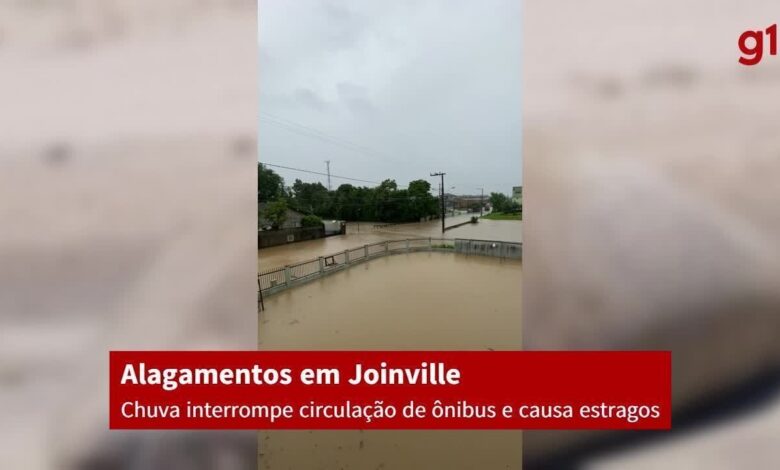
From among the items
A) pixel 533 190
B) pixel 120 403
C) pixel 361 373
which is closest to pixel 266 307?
pixel 120 403

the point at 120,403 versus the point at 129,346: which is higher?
the point at 129,346

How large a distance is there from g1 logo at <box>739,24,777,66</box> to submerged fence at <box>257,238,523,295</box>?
121 inches

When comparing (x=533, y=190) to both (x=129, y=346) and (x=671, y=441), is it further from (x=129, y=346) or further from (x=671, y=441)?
(x=129, y=346)

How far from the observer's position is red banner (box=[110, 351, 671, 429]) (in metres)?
0.78

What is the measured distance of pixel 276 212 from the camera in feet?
26.3

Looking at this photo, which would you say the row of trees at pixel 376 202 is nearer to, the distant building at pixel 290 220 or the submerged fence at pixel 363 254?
the distant building at pixel 290 220

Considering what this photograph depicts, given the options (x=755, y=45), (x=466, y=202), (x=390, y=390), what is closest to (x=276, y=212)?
(x=390, y=390)

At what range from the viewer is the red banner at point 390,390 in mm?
784

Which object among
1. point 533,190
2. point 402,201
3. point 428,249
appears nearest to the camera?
point 533,190

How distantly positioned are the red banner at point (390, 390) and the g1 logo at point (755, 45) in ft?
2.51

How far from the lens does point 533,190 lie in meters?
0.74

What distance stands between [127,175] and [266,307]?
2.83 meters

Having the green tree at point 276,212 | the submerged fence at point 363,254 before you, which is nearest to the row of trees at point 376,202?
the green tree at point 276,212

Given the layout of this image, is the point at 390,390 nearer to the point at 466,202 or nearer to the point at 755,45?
the point at 755,45
